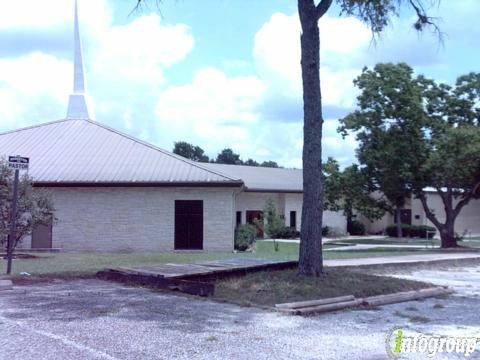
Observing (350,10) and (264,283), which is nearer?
(264,283)

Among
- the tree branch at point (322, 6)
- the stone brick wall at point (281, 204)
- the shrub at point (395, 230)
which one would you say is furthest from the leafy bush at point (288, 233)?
the tree branch at point (322, 6)

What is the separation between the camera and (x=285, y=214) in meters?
45.5

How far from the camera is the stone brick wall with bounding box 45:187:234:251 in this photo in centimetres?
2786

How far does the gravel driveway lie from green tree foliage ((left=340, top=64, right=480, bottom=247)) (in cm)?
1920

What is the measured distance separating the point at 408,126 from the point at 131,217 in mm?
14545

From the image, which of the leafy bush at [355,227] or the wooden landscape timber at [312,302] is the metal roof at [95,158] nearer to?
the wooden landscape timber at [312,302]

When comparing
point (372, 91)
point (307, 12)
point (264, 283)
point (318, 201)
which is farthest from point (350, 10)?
point (372, 91)

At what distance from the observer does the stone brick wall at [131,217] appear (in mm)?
27859

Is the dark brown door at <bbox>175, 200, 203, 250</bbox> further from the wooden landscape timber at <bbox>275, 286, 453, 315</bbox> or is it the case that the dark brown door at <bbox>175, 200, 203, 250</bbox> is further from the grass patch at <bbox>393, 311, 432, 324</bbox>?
the grass patch at <bbox>393, 311, 432, 324</bbox>

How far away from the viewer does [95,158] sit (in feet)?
98.9

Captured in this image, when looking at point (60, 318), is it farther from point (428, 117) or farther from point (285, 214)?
point (285, 214)

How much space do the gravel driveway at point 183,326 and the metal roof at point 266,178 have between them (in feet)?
96.2

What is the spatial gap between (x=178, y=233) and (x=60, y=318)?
1882 centimetres

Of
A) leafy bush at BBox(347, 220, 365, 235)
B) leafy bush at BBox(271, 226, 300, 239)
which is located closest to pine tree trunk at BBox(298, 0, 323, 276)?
leafy bush at BBox(271, 226, 300, 239)
